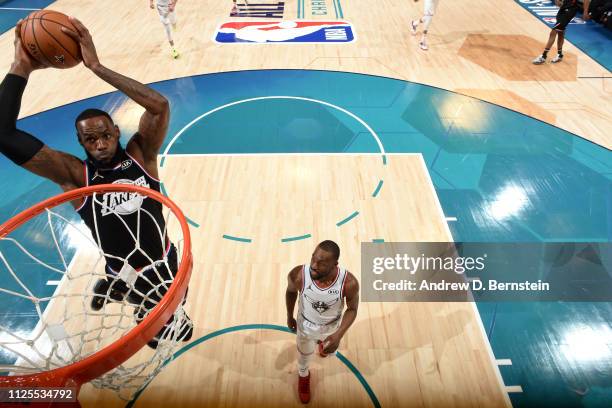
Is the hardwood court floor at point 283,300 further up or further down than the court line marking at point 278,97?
further down

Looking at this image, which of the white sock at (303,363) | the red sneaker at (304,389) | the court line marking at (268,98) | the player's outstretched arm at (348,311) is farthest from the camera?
the court line marking at (268,98)

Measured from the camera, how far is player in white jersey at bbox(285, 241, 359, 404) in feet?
8.15

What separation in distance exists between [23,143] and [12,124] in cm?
11

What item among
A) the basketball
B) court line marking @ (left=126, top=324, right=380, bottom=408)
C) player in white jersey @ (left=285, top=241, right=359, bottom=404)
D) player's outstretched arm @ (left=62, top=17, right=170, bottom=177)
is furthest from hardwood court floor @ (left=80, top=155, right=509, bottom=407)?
the basketball

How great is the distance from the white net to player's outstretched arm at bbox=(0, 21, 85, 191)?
8.1 inches

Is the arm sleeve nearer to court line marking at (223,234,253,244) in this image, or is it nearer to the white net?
the white net

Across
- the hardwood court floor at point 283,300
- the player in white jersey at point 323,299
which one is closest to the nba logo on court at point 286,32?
the hardwood court floor at point 283,300

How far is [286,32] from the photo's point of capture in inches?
372

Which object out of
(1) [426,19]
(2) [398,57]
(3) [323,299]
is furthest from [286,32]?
(3) [323,299]

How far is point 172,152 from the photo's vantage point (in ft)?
18.8

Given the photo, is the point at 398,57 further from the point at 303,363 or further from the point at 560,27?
the point at 303,363

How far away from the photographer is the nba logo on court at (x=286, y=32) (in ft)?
29.9

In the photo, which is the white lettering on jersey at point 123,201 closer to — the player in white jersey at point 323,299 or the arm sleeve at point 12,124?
the arm sleeve at point 12,124

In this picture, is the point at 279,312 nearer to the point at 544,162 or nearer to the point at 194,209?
the point at 194,209
